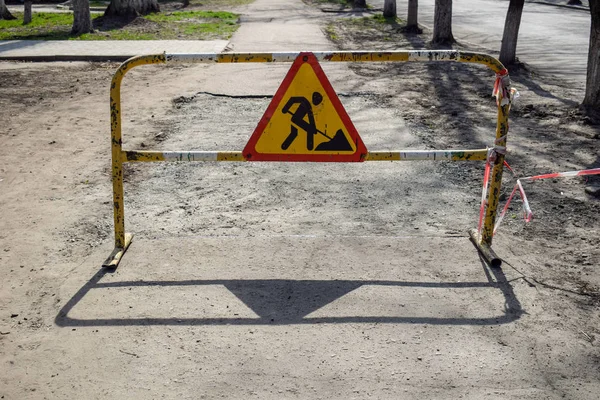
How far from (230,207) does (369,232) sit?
118cm

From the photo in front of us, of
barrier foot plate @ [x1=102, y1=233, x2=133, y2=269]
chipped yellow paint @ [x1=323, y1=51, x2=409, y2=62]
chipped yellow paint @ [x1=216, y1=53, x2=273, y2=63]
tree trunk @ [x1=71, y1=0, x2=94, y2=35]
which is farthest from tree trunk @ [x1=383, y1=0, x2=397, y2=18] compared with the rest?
barrier foot plate @ [x1=102, y1=233, x2=133, y2=269]

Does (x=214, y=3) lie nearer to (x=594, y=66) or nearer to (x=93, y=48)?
(x=93, y=48)

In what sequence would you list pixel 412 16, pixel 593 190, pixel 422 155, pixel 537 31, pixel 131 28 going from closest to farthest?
pixel 422 155
pixel 593 190
pixel 131 28
pixel 412 16
pixel 537 31

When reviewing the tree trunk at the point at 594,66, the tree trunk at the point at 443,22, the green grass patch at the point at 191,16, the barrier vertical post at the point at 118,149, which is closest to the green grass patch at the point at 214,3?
the green grass patch at the point at 191,16

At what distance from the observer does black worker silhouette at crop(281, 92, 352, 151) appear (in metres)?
4.39

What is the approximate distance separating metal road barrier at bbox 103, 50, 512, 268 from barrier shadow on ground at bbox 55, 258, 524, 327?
302mm

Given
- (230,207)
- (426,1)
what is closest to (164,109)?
(230,207)

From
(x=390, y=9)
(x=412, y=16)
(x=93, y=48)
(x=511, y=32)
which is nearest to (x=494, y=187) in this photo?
(x=511, y=32)

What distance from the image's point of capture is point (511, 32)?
481 inches

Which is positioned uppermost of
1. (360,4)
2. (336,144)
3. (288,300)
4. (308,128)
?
(308,128)

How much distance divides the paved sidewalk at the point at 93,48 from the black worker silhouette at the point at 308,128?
9.18m

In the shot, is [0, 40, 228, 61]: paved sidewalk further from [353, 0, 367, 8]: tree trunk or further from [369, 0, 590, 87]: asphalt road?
[353, 0, 367, 8]: tree trunk

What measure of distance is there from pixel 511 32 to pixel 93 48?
8287mm

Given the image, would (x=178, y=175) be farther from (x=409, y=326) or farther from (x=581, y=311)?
(x=581, y=311)
